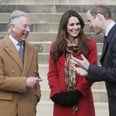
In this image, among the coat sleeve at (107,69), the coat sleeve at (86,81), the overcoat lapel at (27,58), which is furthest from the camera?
the coat sleeve at (86,81)

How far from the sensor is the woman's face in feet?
16.1

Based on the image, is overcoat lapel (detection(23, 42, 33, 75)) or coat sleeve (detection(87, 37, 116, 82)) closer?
coat sleeve (detection(87, 37, 116, 82))

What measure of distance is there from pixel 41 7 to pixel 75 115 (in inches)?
177

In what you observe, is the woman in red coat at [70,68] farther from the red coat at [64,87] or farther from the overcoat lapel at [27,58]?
the overcoat lapel at [27,58]

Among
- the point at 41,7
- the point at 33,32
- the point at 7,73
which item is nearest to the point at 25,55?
the point at 7,73

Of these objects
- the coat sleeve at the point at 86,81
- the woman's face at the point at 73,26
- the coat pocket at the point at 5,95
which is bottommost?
the coat pocket at the point at 5,95

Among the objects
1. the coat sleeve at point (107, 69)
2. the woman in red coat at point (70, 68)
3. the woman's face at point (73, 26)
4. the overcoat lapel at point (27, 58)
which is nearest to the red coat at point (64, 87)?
the woman in red coat at point (70, 68)

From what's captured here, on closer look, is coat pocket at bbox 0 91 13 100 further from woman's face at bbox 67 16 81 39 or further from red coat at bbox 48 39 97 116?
woman's face at bbox 67 16 81 39

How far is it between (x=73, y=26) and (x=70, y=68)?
41 cm

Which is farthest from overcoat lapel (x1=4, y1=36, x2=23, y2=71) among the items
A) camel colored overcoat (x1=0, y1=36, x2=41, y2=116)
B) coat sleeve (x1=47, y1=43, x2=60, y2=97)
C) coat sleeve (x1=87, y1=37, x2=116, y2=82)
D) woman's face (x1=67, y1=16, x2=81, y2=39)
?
coat sleeve (x1=87, y1=37, x2=116, y2=82)

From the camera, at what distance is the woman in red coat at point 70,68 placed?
4.88m

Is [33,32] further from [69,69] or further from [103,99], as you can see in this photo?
[69,69]

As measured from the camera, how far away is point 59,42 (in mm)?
4957

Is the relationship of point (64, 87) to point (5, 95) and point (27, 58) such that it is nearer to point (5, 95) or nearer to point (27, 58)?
point (27, 58)
